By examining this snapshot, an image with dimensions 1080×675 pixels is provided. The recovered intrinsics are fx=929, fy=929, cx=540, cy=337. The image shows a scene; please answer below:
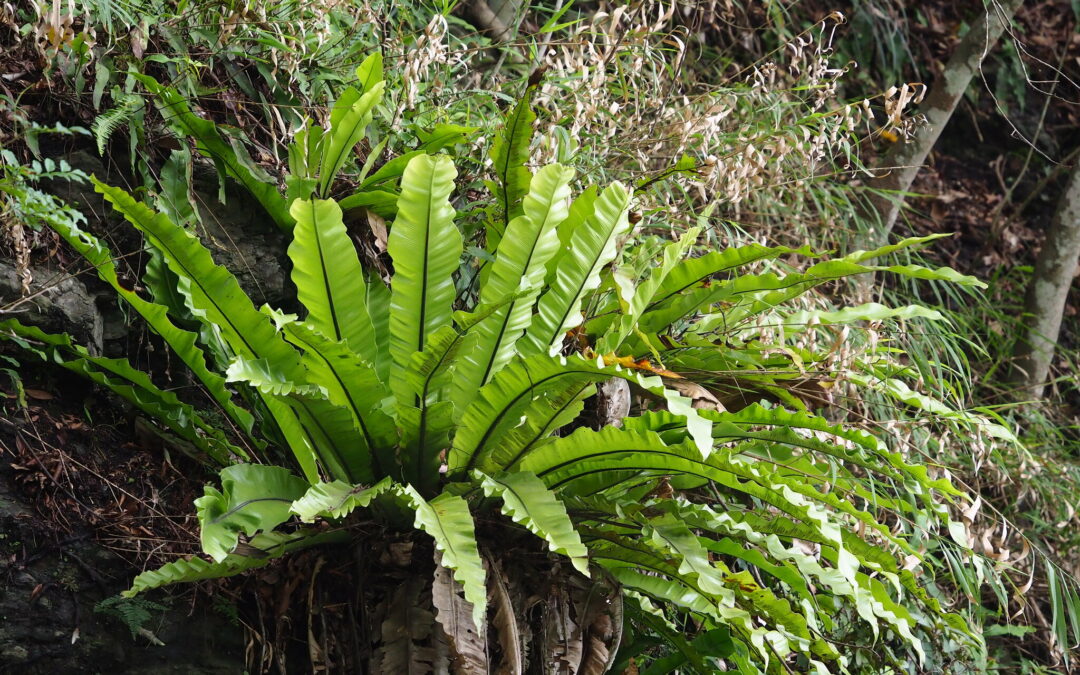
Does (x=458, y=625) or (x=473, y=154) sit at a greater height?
(x=473, y=154)

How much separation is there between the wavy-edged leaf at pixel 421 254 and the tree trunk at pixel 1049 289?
321 centimetres

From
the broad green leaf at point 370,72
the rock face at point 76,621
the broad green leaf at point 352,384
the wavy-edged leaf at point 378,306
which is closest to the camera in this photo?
the broad green leaf at point 352,384

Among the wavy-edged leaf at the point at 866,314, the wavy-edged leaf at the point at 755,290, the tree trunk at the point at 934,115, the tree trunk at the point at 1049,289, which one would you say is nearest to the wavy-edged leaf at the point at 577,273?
the wavy-edged leaf at the point at 755,290

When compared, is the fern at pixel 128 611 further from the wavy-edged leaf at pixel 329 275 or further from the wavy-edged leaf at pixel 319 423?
the wavy-edged leaf at pixel 329 275

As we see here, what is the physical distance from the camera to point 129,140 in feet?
7.57

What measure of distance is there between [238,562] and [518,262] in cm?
78

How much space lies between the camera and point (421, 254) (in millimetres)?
1803

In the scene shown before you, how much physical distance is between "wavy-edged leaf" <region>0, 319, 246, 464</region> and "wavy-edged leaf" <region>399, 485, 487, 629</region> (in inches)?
21.1

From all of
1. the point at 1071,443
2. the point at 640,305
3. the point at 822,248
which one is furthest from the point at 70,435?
the point at 1071,443

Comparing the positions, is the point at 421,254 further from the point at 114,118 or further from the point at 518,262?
the point at 114,118

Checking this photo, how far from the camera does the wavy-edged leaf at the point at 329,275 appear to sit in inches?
69.0

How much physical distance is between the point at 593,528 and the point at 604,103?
4.81 ft

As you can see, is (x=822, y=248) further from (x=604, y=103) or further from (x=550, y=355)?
(x=550, y=355)

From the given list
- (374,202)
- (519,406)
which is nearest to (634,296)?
(519,406)
